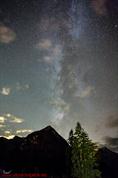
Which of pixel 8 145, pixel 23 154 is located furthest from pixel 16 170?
pixel 8 145

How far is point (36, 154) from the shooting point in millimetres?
164500

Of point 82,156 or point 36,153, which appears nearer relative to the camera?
point 82,156

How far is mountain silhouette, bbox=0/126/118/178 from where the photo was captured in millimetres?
148875

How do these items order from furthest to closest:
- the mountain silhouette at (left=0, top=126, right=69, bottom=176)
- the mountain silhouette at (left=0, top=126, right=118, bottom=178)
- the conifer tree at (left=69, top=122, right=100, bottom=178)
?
1. the mountain silhouette at (left=0, top=126, right=69, bottom=176)
2. the mountain silhouette at (left=0, top=126, right=118, bottom=178)
3. the conifer tree at (left=69, top=122, right=100, bottom=178)

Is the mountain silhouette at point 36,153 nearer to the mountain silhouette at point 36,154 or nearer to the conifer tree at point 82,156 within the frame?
the mountain silhouette at point 36,154

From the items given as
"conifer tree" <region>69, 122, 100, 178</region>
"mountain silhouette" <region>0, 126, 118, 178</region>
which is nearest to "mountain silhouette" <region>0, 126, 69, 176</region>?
"mountain silhouette" <region>0, 126, 118, 178</region>

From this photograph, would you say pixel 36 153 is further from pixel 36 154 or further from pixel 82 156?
pixel 82 156

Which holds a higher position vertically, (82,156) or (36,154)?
(36,154)

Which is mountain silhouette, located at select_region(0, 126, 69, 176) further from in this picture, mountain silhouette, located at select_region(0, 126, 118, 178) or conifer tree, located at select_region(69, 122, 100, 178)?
conifer tree, located at select_region(69, 122, 100, 178)

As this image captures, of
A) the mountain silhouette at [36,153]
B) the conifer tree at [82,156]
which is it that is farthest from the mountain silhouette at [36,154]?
the conifer tree at [82,156]

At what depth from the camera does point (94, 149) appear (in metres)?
64.8

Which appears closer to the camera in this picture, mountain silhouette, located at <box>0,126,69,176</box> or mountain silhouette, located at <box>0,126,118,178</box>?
mountain silhouette, located at <box>0,126,118,178</box>

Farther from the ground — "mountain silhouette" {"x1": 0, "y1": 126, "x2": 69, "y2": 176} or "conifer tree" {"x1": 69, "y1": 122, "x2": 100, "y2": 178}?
Result: "mountain silhouette" {"x1": 0, "y1": 126, "x2": 69, "y2": 176}

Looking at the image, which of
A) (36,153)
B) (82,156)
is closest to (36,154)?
(36,153)
